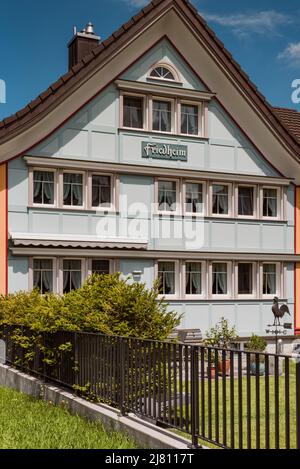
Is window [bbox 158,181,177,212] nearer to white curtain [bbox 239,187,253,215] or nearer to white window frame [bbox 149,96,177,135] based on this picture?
white window frame [bbox 149,96,177,135]

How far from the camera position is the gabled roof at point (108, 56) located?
19891mm

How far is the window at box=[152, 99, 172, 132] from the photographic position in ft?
74.2

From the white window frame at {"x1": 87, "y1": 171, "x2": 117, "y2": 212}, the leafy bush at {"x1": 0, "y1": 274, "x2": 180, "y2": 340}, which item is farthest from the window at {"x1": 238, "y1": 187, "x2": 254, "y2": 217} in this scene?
the leafy bush at {"x1": 0, "y1": 274, "x2": 180, "y2": 340}

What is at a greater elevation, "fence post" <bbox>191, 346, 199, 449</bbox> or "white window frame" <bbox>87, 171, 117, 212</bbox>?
"white window frame" <bbox>87, 171, 117, 212</bbox>

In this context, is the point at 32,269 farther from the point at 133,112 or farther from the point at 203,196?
the point at 203,196

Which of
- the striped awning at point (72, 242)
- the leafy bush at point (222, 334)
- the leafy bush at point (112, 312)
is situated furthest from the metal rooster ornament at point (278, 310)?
the leafy bush at point (112, 312)

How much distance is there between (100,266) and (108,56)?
6529 mm

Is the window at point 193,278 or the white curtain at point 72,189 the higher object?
the white curtain at point 72,189

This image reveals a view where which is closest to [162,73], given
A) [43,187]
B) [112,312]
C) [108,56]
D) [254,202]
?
[108,56]

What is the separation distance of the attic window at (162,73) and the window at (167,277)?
20.3 ft

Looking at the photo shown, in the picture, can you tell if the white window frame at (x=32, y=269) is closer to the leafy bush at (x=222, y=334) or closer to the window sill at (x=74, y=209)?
the window sill at (x=74, y=209)

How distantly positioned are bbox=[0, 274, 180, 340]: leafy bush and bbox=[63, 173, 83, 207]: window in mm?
9535

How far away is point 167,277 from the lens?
74.3ft
